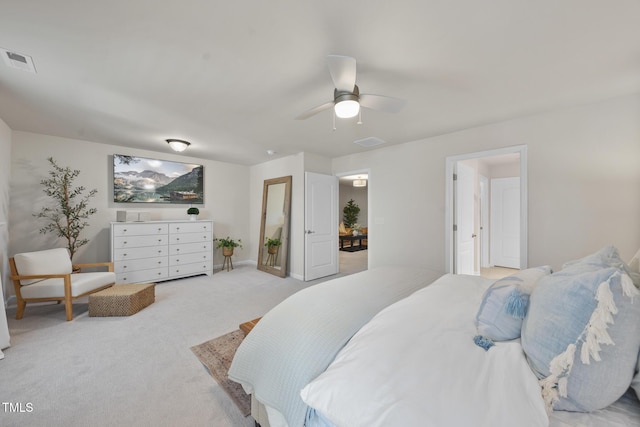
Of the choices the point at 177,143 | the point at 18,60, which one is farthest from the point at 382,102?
the point at 177,143

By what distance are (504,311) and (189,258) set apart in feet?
15.8

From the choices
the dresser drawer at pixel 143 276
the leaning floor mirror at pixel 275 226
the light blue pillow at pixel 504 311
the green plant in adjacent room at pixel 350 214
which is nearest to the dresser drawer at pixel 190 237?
the dresser drawer at pixel 143 276

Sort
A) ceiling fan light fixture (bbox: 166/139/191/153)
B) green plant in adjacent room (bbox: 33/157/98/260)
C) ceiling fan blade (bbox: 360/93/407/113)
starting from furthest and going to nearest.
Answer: ceiling fan light fixture (bbox: 166/139/191/153) → green plant in adjacent room (bbox: 33/157/98/260) → ceiling fan blade (bbox: 360/93/407/113)

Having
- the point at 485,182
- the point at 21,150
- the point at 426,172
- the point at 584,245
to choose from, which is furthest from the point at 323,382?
the point at 485,182

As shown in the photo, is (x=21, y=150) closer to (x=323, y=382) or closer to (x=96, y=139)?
(x=96, y=139)

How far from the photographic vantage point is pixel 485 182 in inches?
217

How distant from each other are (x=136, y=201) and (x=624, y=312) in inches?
222

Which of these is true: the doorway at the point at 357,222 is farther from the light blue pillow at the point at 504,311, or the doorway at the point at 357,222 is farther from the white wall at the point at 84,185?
the light blue pillow at the point at 504,311

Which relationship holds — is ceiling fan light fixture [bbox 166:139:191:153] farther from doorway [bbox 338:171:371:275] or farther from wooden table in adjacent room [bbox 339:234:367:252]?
wooden table in adjacent room [bbox 339:234:367:252]

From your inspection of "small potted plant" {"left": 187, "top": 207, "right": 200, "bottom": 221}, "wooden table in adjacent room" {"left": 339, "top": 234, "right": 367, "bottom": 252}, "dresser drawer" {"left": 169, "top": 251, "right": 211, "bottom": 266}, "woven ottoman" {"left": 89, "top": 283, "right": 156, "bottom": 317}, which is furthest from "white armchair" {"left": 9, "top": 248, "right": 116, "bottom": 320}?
"wooden table in adjacent room" {"left": 339, "top": 234, "right": 367, "bottom": 252}

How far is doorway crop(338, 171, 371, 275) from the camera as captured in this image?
18.7 ft

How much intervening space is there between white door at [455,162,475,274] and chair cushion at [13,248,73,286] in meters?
5.25

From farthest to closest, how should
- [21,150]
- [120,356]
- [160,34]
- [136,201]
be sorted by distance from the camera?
[136,201] < [21,150] < [120,356] < [160,34]

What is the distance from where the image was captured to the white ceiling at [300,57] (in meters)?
1.41
